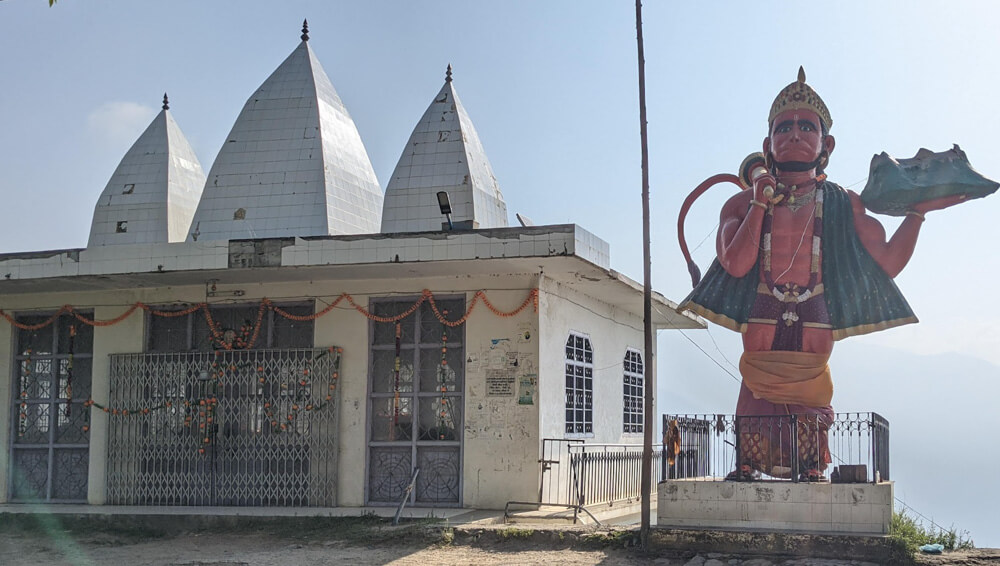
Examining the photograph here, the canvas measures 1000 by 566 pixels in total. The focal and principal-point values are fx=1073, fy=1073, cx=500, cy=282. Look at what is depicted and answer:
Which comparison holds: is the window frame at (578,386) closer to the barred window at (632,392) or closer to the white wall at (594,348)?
the white wall at (594,348)

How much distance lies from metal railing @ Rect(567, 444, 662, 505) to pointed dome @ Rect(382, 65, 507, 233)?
3.94m

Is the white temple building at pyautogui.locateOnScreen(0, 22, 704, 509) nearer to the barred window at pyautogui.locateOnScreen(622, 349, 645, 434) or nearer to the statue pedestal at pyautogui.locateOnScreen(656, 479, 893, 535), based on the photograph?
the barred window at pyautogui.locateOnScreen(622, 349, 645, 434)

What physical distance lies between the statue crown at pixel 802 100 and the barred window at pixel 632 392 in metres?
6.58

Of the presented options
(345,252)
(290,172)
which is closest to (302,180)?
(290,172)

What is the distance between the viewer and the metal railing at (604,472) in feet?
45.8

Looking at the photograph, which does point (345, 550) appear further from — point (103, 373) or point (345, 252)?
point (103, 373)

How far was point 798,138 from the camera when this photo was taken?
11.6 m

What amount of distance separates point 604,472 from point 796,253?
186 inches

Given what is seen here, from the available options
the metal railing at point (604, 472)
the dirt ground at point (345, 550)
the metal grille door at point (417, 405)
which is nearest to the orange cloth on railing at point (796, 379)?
the dirt ground at point (345, 550)

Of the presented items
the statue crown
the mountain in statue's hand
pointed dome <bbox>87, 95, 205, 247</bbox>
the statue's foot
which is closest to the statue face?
the statue crown

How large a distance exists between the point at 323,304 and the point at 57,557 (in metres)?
4.61

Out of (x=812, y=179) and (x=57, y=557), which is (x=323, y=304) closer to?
(x=57, y=557)

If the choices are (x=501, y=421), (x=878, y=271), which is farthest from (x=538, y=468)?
(x=878, y=271)

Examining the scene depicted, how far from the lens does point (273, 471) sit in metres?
14.1
